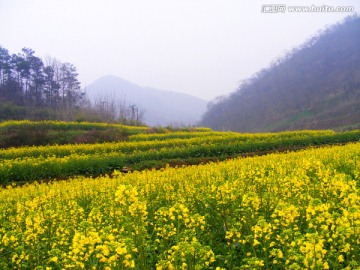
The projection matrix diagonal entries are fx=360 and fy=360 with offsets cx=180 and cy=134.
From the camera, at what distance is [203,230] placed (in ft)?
14.0

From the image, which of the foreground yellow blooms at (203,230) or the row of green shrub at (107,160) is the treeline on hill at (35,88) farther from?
the foreground yellow blooms at (203,230)

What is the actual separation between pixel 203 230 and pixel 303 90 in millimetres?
95778

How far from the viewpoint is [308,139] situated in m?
23.2

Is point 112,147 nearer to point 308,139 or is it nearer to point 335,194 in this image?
point 308,139

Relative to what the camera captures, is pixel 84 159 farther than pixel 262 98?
No

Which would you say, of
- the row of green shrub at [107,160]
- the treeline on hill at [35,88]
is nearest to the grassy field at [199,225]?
the row of green shrub at [107,160]

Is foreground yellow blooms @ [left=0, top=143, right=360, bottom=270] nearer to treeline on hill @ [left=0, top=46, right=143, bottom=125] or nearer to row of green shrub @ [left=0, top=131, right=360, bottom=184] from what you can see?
row of green shrub @ [left=0, top=131, right=360, bottom=184]

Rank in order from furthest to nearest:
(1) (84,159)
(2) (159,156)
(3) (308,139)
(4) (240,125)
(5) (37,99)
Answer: (4) (240,125) → (5) (37,99) → (3) (308,139) → (2) (159,156) → (1) (84,159)

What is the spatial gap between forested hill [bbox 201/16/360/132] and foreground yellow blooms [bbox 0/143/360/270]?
66.5m

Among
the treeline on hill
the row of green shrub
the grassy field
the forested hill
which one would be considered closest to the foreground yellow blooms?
the grassy field

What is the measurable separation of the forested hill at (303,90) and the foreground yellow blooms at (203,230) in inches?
2619

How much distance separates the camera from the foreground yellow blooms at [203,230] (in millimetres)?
2889

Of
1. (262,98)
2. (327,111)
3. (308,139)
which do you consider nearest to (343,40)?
(262,98)

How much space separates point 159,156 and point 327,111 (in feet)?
208
